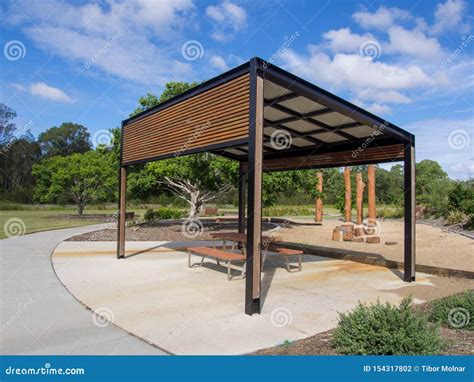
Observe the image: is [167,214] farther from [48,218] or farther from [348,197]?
[348,197]

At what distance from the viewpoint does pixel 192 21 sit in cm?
1016

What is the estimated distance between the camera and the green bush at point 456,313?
4.71 m

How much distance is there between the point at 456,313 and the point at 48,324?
17.1 feet

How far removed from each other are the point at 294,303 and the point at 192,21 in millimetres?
7937

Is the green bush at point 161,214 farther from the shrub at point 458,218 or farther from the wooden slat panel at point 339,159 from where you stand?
the shrub at point 458,218

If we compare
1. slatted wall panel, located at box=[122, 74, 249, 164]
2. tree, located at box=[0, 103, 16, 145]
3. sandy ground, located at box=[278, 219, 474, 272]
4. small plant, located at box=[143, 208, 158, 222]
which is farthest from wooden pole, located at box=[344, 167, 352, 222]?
tree, located at box=[0, 103, 16, 145]

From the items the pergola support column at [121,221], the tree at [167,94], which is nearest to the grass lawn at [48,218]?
the pergola support column at [121,221]

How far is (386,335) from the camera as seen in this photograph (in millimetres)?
3605

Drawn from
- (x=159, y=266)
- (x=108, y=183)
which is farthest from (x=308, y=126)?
(x=108, y=183)

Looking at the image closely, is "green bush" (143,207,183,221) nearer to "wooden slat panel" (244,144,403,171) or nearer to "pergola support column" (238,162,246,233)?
"wooden slat panel" (244,144,403,171)

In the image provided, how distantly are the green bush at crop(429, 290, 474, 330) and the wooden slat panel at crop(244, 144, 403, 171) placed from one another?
454cm

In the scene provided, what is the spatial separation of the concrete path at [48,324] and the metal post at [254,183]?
1821mm

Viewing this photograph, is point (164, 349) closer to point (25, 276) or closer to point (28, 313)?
point (28, 313)

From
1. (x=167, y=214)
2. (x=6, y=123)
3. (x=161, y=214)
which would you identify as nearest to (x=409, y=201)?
(x=161, y=214)
